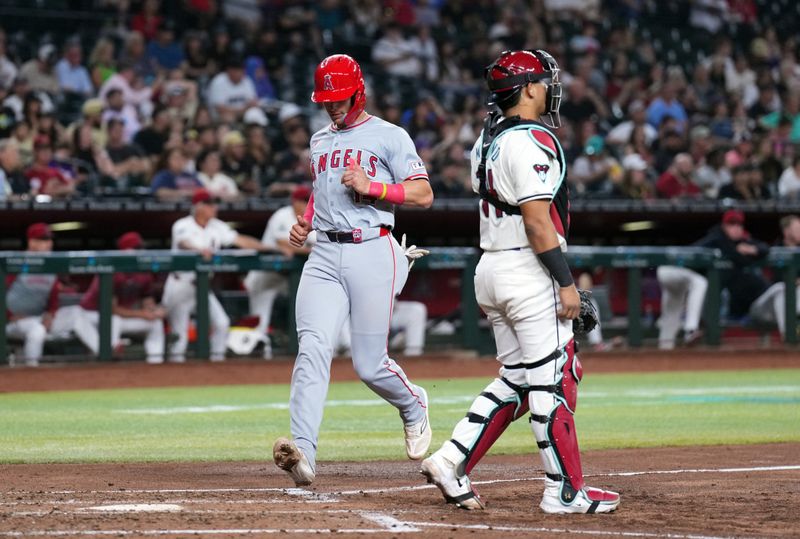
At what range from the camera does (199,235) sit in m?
13.8

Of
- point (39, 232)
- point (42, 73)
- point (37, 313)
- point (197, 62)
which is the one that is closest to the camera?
point (37, 313)

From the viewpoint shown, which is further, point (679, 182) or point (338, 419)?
point (679, 182)

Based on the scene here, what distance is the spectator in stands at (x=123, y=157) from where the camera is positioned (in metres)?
15.0

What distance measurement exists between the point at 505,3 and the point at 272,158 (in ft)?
25.5

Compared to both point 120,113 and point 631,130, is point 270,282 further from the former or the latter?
point 631,130

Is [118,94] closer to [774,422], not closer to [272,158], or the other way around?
[272,158]

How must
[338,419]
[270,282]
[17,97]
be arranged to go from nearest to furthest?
[338,419], [270,282], [17,97]

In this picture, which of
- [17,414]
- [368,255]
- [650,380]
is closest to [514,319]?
[368,255]

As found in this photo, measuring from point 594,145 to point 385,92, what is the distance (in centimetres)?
325

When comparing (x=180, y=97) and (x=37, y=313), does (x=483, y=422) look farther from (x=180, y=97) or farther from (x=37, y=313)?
(x=180, y=97)

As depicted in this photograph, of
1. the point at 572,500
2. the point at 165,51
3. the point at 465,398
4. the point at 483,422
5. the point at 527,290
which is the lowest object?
the point at 465,398

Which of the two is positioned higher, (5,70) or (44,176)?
(5,70)

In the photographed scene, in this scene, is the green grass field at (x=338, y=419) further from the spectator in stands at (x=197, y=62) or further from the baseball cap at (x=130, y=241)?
the spectator in stands at (x=197, y=62)

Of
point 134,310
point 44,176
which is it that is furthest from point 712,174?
point 44,176
